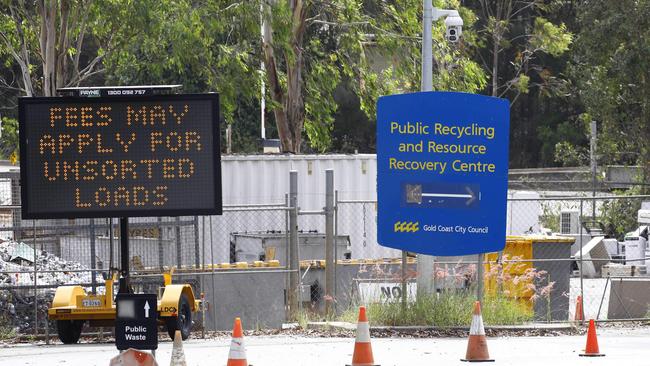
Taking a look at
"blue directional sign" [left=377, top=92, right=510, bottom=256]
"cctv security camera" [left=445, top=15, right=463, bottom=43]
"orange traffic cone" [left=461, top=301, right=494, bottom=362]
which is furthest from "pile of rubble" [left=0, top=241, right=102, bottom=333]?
"cctv security camera" [left=445, top=15, right=463, bottom=43]

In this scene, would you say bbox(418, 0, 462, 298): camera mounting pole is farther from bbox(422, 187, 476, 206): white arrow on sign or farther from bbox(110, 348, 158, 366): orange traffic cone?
bbox(110, 348, 158, 366): orange traffic cone

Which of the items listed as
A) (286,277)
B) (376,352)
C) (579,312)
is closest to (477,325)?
Result: (376,352)

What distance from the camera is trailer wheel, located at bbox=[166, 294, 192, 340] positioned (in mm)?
14977

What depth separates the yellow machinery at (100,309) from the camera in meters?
14.9

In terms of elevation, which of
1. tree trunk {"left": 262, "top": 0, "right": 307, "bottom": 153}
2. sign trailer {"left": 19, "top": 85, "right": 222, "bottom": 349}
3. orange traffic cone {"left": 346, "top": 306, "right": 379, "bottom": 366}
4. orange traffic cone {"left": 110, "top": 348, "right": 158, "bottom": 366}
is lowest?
orange traffic cone {"left": 346, "top": 306, "right": 379, "bottom": 366}

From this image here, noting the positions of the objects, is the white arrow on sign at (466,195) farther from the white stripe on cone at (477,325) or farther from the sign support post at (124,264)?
the sign support post at (124,264)

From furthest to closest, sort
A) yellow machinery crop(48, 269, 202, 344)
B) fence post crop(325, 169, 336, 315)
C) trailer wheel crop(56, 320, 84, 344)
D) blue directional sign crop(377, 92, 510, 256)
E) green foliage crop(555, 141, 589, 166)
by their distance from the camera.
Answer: green foliage crop(555, 141, 589, 166)
fence post crop(325, 169, 336, 315)
blue directional sign crop(377, 92, 510, 256)
trailer wheel crop(56, 320, 84, 344)
yellow machinery crop(48, 269, 202, 344)

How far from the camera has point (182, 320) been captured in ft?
49.9

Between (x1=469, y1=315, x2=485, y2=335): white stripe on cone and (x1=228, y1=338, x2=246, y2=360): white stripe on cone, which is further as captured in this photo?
(x1=469, y1=315, x2=485, y2=335): white stripe on cone

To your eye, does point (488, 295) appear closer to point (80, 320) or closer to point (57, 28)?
point (80, 320)

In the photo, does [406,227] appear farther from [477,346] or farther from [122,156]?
[122,156]

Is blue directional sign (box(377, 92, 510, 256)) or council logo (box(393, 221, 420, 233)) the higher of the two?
blue directional sign (box(377, 92, 510, 256))

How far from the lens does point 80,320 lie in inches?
597

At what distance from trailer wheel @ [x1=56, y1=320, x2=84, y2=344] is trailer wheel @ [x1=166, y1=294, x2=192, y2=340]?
1229 mm
